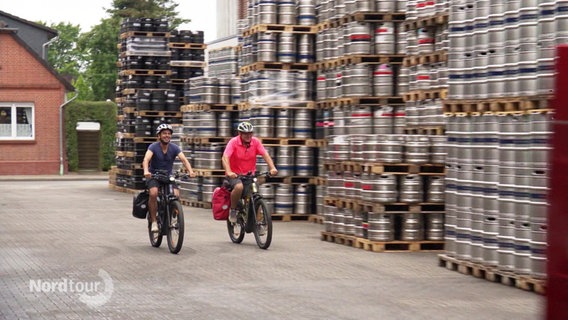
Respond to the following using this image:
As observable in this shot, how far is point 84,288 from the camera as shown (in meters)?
12.4

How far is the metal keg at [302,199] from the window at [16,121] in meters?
27.3

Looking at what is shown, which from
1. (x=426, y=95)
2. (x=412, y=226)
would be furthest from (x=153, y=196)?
(x=426, y=95)

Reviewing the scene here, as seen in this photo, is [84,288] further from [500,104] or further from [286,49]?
[286,49]

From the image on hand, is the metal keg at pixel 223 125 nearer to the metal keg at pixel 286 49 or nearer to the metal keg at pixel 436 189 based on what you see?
the metal keg at pixel 286 49

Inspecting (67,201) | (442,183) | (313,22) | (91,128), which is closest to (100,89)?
(91,128)

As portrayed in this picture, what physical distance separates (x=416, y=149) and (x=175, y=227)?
366 cm

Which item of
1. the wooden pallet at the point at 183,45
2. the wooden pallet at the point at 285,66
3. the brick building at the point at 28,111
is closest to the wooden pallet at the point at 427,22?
the wooden pallet at the point at 285,66

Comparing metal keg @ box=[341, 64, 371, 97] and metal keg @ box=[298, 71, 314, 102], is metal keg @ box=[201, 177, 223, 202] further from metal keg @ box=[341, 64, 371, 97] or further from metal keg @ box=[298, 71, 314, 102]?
metal keg @ box=[341, 64, 371, 97]

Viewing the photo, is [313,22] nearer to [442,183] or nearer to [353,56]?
[353,56]

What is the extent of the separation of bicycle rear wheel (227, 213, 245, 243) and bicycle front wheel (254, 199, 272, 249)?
20.7 inches

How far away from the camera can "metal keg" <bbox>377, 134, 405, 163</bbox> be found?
646 inches

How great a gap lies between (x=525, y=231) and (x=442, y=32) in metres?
5.91

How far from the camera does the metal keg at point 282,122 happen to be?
22375 mm

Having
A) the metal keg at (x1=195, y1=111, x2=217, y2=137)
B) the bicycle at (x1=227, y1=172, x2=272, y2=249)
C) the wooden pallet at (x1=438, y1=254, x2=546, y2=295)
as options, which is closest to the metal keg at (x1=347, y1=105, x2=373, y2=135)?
the bicycle at (x1=227, y1=172, x2=272, y2=249)
